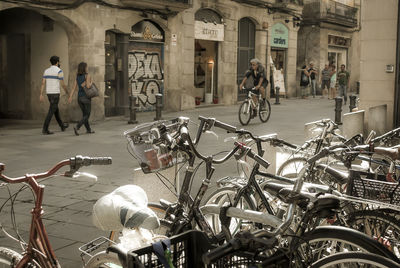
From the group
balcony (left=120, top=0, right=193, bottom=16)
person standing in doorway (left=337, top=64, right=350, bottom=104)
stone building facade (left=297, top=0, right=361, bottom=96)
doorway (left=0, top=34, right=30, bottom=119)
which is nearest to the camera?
doorway (left=0, top=34, right=30, bottom=119)

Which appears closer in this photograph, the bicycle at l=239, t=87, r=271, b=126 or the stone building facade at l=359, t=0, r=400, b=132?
the stone building facade at l=359, t=0, r=400, b=132

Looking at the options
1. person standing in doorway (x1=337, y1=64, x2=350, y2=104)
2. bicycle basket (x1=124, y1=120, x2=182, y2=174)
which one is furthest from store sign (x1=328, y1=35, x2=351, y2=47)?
bicycle basket (x1=124, y1=120, x2=182, y2=174)

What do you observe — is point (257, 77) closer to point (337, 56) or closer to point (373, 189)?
point (373, 189)

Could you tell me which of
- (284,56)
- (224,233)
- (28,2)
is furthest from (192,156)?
(284,56)

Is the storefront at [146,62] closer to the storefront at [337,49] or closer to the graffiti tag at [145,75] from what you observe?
the graffiti tag at [145,75]

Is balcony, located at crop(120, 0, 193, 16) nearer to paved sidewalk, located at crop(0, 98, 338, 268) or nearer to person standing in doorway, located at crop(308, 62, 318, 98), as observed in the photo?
paved sidewalk, located at crop(0, 98, 338, 268)

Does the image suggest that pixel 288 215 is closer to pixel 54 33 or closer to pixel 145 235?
pixel 145 235

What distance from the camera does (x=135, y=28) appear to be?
18312 millimetres

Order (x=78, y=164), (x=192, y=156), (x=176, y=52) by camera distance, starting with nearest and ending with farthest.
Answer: (x=78, y=164) → (x=192, y=156) → (x=176, y=52)

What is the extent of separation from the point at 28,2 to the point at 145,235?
12628 millimetres

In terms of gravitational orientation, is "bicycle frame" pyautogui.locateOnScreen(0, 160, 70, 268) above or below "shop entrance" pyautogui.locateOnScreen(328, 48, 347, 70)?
below

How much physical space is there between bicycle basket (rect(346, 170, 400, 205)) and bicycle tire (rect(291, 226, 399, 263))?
0.76 meters

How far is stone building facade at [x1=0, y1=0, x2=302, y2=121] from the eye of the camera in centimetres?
1620

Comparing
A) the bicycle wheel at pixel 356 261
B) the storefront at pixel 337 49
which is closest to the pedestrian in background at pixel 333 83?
the storefront at pixel 337 49
